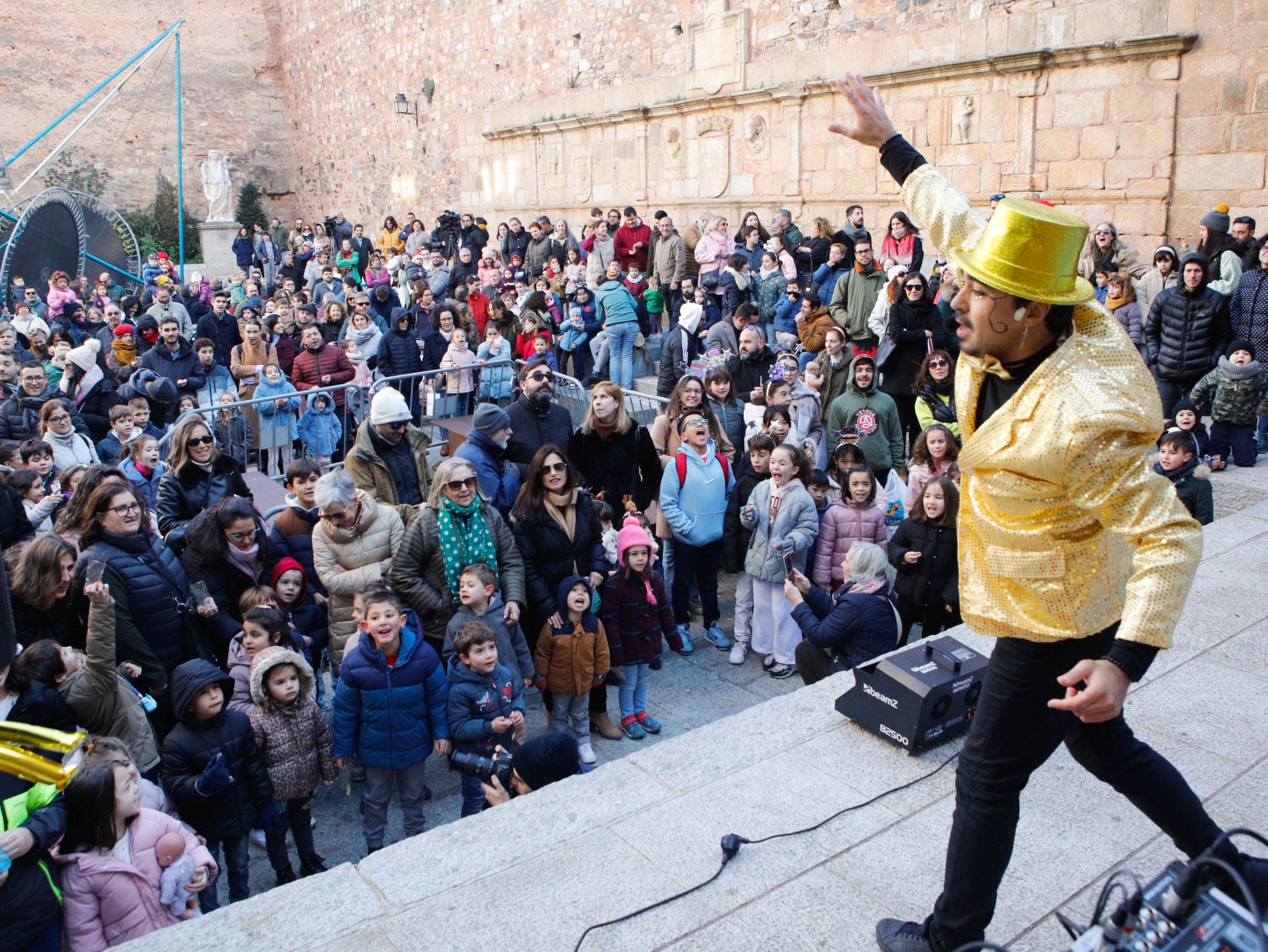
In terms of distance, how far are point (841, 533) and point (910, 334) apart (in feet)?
8.55

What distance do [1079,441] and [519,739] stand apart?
11.6ft

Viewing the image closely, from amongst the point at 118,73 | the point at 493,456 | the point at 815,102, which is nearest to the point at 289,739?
the point at 493,456

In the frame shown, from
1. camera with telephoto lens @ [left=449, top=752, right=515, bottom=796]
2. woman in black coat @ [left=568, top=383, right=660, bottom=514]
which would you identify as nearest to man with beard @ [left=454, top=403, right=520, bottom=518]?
woman in black coat @ [left=568, top=383, right=660, bottom=514]

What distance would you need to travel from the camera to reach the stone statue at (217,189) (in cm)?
2797

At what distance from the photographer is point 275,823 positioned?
444 centimetres

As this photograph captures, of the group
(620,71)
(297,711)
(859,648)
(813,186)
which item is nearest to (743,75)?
(813,186)

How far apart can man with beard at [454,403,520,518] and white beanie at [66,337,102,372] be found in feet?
14.6

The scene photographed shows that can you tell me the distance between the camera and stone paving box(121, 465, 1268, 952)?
2689 millimetres

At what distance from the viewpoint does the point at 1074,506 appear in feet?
6.89

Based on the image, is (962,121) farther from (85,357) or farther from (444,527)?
(85,357)

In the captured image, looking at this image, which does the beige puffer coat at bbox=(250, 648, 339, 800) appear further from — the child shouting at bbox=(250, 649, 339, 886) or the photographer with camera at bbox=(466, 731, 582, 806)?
the photographer with camera at bbox=(466, 731, 582, 806)

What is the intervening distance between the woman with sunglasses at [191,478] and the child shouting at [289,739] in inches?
78.2

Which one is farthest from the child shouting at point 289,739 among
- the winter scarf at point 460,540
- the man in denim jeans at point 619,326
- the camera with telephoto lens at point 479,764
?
the man in denim jeans at point 619,326

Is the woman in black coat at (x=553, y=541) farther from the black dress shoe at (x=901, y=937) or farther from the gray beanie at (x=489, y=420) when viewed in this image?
the black dress shoe at (x=901, y=937)
